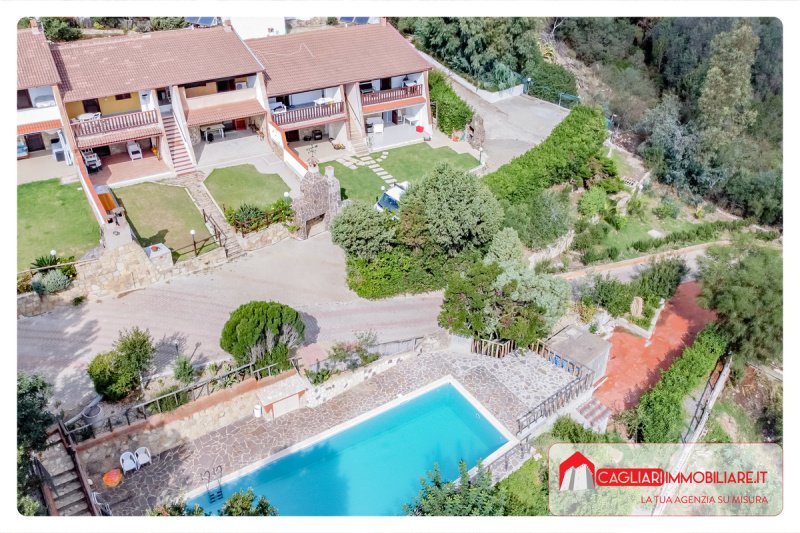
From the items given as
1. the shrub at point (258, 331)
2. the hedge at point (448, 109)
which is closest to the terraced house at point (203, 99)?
the hedge at point (448, 109)

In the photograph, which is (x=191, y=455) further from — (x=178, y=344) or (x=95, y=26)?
(x=95, y=26)

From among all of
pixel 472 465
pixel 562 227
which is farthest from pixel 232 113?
pixel 472 465

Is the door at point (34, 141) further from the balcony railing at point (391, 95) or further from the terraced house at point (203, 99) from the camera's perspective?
the balcony railing at point (391, 95)

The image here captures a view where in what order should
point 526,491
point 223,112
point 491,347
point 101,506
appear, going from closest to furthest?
point 101,506 < point 526,491 < point 491,347 < point 223,112

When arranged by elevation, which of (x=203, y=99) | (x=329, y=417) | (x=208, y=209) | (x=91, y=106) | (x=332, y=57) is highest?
(x=332, y=57)

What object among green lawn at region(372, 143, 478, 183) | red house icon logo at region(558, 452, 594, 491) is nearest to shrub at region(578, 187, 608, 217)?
green lawn at region(372, 143, 478, 183)

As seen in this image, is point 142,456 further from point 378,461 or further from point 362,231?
point 362,231

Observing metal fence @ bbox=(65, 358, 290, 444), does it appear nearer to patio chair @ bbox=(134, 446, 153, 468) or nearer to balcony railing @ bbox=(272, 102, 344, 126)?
patio chair @ bbox=(134, 446, 153, 468)

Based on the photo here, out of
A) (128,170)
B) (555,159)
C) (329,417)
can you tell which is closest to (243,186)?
(128,170)
